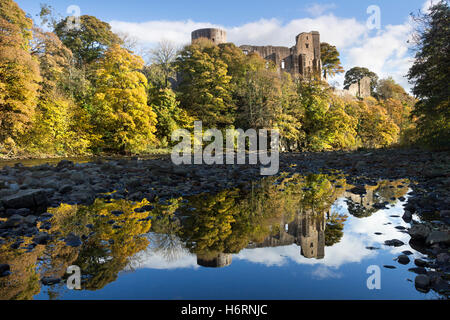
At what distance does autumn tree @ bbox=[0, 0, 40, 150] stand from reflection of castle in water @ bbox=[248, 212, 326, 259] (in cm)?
1723

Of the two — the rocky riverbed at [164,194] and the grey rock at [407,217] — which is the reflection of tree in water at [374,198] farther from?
the grey rock at [407,217]

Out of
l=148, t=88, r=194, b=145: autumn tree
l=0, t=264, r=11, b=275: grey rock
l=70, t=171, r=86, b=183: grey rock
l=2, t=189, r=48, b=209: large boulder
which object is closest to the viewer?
l=0, t=264, r=11, b=275: grey rock

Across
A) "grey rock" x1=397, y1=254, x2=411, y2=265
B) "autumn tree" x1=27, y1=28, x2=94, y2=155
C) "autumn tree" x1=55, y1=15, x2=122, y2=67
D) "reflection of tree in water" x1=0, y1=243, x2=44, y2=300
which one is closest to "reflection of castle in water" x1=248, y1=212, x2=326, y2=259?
"grey rock" x1=397, y1=254, x2=411, y2=265

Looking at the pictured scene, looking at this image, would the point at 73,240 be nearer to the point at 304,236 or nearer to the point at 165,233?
the point at 165,233

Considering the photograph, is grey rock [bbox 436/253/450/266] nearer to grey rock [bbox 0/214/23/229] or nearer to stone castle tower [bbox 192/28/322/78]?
grey rock [bbox 0/214/23/229]

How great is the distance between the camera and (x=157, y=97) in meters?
24.2

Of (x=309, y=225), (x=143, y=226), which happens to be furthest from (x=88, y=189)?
(x=309, y=225)

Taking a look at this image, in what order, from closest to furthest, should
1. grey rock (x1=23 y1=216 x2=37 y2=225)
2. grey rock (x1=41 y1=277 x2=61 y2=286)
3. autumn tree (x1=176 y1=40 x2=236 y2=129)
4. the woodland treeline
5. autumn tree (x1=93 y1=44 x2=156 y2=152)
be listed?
grey rock (x1=41 y1=277 x2=61 y2=286), grey rock (x1=23 y1=216 x2=37 y2=225), the woodland treeline, autumn tree (x1=93 y1=44 x2=156 y2=152), autumn tree (x1=176 y1=40 x2=236 y2=129)

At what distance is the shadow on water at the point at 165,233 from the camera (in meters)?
1.95

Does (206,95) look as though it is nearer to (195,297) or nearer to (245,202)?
(245,202)

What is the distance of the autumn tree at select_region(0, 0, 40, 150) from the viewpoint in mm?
14867

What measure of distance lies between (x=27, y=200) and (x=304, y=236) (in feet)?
11.8

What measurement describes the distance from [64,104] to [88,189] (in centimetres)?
1698

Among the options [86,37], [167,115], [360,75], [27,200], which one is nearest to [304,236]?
[27,200]
